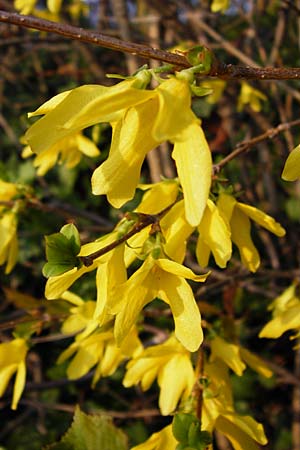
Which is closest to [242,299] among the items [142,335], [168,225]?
[142,335]

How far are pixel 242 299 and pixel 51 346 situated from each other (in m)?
1.05

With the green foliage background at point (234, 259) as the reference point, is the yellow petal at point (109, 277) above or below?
above

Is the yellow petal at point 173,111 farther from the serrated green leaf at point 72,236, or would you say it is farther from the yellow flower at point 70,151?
the yellow flower at point 70,151

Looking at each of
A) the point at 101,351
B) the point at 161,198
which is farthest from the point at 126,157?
the point at 101,351

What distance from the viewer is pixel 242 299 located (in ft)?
8.09

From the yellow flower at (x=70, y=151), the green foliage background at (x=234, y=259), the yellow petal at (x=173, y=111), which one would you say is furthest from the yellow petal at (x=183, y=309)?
the green foliage background at (x=234, y=259)

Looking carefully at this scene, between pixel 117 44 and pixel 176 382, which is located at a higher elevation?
pixel 117 44

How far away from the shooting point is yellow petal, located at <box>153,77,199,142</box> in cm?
Answer: 75

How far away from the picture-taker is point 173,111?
2.57ft

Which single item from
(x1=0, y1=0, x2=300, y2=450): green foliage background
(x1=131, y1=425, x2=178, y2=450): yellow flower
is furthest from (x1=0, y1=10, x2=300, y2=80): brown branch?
(x1=0, y1=0, x2=300, y2=450): green foliage background

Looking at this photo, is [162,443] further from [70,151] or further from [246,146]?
[70,151]

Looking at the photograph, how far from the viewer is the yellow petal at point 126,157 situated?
0.87 m

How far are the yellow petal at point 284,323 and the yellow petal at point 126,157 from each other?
56cm

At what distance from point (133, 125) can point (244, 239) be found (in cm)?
46
